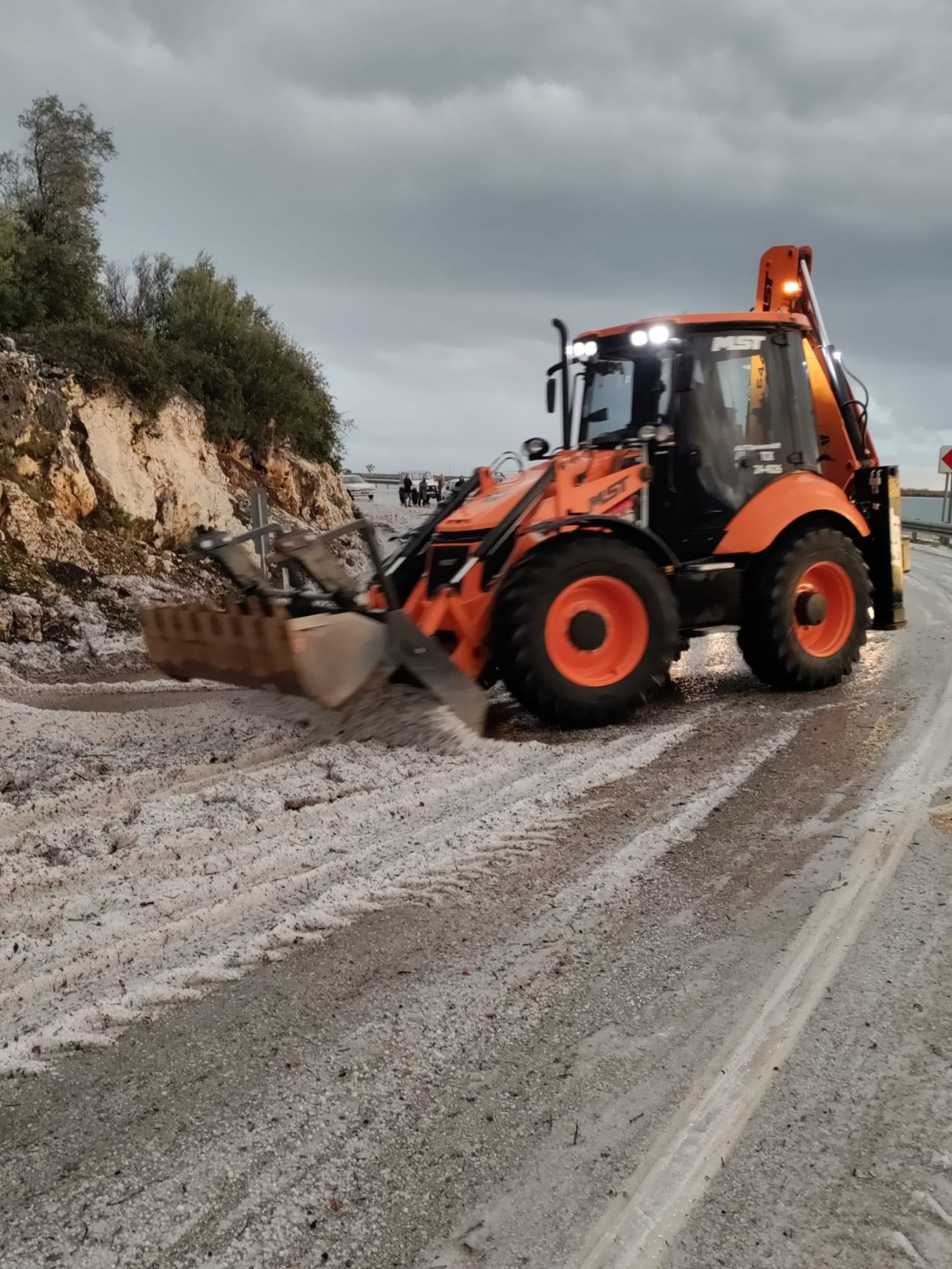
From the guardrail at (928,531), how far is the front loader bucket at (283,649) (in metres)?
22.1

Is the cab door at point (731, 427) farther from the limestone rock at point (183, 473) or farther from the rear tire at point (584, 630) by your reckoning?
the limestone rock at point (183, 473)

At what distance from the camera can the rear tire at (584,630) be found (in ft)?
18.5

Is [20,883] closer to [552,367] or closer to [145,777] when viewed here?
[145,777]

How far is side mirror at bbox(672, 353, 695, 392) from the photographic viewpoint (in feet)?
21.8

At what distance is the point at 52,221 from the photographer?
1587 centimetres

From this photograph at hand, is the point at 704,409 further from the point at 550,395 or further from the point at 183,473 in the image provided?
the point at 183,473

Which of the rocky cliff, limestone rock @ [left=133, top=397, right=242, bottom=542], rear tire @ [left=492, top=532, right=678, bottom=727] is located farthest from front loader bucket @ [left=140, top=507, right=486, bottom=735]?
limestone rock @ [left=133, top=397, right=242, bottom=542]

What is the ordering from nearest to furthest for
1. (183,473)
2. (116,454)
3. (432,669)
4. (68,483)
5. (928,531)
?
1. (432,669)
2. (68,483)
3. (116,454)
4. (183,473)
5. (928,531)

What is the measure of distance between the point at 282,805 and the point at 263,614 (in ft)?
5.29

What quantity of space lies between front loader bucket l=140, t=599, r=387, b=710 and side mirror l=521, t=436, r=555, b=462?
233 centimetres

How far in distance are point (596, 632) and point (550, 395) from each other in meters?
2.51

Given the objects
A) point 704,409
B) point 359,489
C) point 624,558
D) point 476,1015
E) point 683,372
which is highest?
point 359,489

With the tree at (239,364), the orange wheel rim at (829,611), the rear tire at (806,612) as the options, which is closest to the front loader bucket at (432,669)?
the rear tire at (806,612)

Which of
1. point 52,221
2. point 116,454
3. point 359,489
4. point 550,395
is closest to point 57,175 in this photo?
point 52,221
